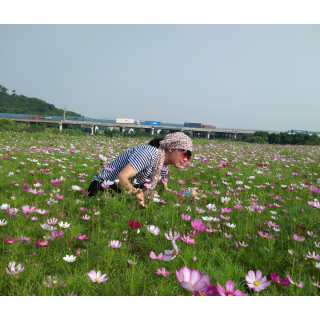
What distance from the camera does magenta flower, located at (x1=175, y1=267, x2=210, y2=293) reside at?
58cm

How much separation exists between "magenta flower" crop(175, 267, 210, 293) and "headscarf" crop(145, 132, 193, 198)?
175 cm

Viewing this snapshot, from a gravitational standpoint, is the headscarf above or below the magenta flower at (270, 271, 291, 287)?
above

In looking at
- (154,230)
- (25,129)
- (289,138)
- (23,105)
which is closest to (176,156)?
(154,230)

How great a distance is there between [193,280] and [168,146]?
6.13 feet

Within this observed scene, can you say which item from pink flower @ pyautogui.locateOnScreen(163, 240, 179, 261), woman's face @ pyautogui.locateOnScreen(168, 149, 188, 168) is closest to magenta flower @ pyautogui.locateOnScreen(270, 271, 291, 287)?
pink flower @ pyautogui.locateOnScreen(163, 240, 179, 261)

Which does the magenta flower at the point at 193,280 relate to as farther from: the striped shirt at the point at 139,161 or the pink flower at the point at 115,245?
the striped shirt at the point at 139,161

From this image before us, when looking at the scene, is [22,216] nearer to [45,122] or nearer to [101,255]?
[101,255]

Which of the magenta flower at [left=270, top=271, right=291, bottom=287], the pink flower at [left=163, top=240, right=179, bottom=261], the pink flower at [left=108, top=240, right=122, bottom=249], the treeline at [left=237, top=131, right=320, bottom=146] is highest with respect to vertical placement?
the treeline at [left=237, top=131, right=320, bottom=146]

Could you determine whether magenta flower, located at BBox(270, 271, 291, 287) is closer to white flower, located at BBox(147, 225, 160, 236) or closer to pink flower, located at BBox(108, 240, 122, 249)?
white flower, located at BBox(147, 225, 160, 236)

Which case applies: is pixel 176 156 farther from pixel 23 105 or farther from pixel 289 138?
pixel 23 105

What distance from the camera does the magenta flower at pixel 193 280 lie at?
58 cm
